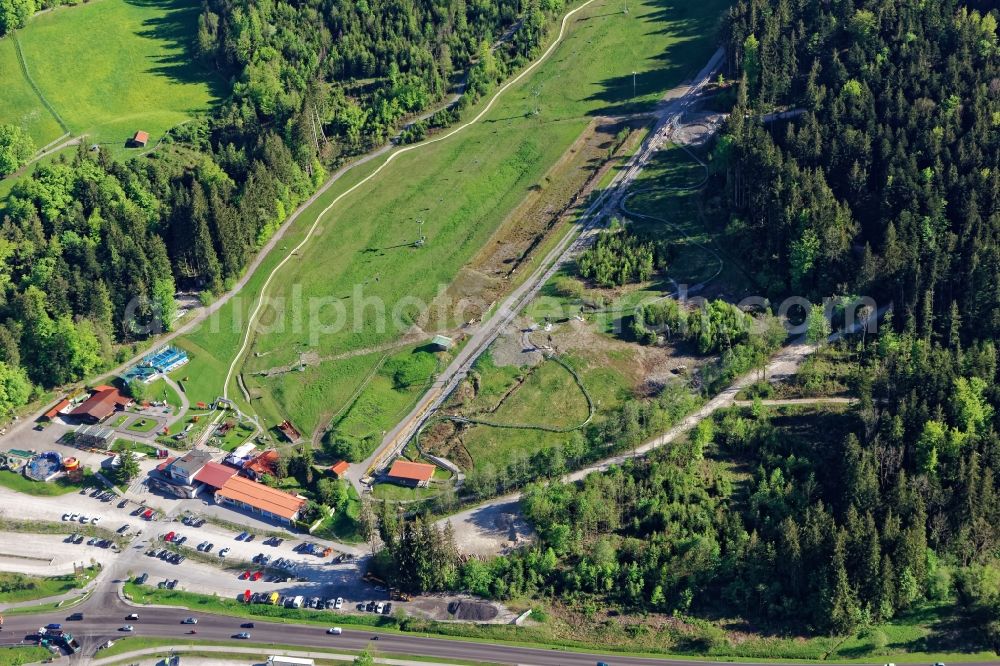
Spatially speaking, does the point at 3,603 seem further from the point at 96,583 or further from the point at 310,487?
the point at 310,487

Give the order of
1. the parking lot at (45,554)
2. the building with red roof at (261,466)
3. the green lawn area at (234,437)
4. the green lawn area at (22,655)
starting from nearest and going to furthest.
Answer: the green lawn area at (22,655) < the parking lot at (45,554) < the building with red roof at (261,466) < the green lawn area at (234,437)

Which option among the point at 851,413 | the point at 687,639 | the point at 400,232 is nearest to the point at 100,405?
the point at 400,232

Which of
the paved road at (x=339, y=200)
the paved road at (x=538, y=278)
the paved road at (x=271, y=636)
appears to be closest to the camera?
the paved road at (x=271, y=636)

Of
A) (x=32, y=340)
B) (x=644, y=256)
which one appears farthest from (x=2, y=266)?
(x=644, y=256)

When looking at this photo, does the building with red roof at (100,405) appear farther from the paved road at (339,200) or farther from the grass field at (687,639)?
the grass field at (687,639)

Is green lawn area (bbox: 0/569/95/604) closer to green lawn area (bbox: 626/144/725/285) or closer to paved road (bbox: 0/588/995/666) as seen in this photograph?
paved road (bbox: 0/588/995/666)

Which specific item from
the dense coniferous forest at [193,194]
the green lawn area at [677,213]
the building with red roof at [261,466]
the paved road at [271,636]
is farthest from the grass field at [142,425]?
the green lawn area at [677,213]
